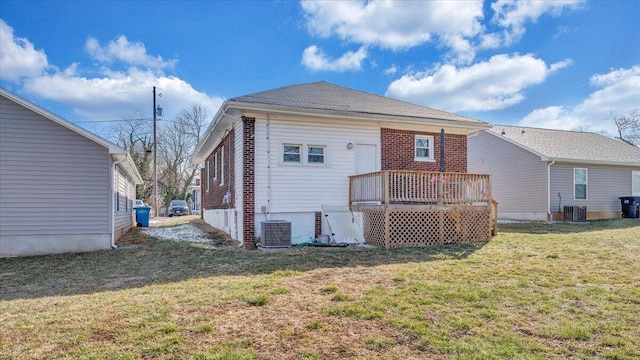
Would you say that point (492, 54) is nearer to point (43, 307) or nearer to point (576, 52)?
point (576, 52)

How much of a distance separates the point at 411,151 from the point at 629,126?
4042cm

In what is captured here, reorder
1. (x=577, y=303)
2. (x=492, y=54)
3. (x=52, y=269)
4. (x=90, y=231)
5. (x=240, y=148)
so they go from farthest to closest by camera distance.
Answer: (x=492, y=54)
(x=240, y=148)
(x=90, y=231)
(x=52, y=269)
(x=577, y=303)

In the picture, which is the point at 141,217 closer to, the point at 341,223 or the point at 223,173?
the point at 223,173

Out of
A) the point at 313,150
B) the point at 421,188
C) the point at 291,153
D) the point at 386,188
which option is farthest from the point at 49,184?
the point at 421,188

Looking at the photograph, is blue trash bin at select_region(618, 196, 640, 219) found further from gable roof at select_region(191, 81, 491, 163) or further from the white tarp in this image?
the white tarp

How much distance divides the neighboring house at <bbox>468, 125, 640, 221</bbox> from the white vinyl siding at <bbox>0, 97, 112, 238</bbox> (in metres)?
17.3

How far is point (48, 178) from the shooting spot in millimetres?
9680

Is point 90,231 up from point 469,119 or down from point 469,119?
down

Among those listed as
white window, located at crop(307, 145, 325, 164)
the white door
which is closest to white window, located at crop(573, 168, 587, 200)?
the white door

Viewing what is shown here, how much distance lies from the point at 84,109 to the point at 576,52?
32.4 m

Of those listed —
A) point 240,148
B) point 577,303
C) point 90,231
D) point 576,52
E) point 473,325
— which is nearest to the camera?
point 473,325

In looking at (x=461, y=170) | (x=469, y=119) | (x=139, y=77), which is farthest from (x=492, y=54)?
(x=139, y=77)

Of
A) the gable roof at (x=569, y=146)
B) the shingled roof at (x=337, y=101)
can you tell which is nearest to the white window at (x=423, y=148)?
the shingled roof at (x=337, y=101)

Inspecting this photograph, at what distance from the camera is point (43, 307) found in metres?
4.95
